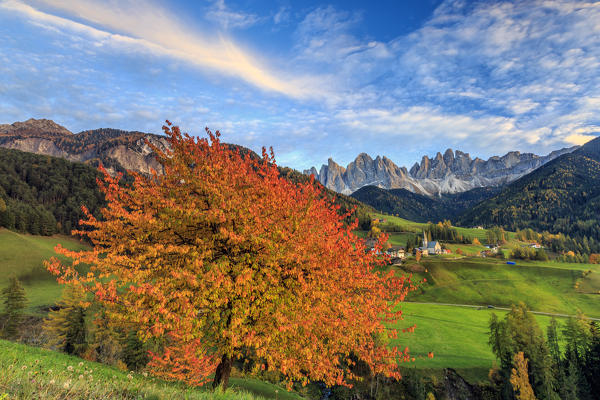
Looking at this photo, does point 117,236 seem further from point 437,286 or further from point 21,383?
point 437,286

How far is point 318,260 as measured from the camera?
1408 cm

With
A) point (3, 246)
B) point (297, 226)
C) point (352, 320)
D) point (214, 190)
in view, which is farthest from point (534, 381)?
point (3, 246)

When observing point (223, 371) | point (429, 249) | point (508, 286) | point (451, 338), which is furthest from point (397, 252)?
point (223, 371)

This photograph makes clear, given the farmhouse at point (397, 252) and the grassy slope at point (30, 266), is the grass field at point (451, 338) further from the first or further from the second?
the grassy slope at point (30, 266)

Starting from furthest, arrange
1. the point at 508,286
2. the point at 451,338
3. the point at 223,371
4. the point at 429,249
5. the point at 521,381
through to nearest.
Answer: the point at 429,249 → the point at 508,286 → the point at 451,338 → the point at 521,381 → the point at 223,371

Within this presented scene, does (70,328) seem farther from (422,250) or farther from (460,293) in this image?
(422,250)

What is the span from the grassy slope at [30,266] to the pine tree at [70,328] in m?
23.6

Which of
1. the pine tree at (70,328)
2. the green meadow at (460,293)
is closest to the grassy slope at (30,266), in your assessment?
the green meadow at (460,293)

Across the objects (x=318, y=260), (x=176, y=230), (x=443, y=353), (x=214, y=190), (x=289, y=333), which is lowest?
(x=443, y=353)

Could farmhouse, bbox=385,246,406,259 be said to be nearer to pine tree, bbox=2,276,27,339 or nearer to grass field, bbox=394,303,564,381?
grass field, bbox=394,303,564,381

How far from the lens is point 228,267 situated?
1332cm

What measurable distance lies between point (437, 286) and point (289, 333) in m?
136

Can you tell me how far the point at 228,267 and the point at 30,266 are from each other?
149940mm

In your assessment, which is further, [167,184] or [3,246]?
[3,246]
